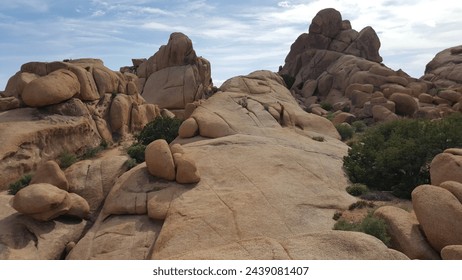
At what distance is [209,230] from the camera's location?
16016mm

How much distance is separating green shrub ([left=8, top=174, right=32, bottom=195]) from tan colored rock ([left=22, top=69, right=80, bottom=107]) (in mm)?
6544

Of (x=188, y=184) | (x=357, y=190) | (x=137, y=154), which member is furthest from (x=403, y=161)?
(x=137, y=154)

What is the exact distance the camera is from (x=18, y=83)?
29172 millimetres

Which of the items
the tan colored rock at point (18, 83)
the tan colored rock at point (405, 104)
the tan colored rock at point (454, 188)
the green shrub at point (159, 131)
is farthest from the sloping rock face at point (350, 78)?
the tan colored rock at point (18, 83)

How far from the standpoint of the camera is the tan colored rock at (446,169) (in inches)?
687

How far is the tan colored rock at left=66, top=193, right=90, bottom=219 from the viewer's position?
19.4 m

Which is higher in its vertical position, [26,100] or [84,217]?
[26,100]

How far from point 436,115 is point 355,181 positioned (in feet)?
90.9

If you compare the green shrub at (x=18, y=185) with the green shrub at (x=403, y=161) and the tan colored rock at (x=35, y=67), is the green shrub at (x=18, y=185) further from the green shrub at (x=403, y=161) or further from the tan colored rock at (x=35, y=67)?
the green shrub at (x=403, y=161)

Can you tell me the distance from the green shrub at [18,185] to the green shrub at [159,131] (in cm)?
905

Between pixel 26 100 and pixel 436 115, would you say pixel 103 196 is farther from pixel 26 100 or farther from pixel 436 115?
pixel 436 115

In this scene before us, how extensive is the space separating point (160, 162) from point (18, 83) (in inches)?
605

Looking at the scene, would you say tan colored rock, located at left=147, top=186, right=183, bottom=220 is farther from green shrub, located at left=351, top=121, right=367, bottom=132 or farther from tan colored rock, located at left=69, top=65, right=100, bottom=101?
green shrub, located at left=351, top=121, right=367, bottom=132

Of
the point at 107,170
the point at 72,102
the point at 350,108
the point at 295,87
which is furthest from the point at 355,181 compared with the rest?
the point at 295,87
